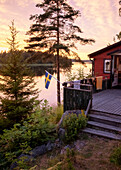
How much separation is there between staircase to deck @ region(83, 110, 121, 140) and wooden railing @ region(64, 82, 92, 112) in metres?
0.75

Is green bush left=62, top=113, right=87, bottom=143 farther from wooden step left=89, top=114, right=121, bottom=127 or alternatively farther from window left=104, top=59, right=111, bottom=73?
window left=104, top=59, right=111, bottom=73

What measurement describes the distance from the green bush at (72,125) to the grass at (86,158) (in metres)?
0.41

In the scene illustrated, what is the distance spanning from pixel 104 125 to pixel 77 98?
7.10ft

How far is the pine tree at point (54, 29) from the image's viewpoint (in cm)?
1755

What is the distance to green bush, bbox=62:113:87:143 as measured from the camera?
631 cm

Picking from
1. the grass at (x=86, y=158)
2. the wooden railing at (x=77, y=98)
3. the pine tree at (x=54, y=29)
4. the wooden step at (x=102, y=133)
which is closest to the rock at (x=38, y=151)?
the grass at (x=86, y=158)

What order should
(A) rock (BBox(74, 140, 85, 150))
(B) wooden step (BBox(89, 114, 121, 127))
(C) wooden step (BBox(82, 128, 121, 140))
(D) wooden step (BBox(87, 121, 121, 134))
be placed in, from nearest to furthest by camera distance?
(A) rock (BBox(74, 140, 85, 150)) → (C) wooden step (BBox(82, 128, 121, 140)) → (D) wooden step (BBox(87, 121, 121, 134)) → (B) wooden step (BBox(89, 114, 121, 127))

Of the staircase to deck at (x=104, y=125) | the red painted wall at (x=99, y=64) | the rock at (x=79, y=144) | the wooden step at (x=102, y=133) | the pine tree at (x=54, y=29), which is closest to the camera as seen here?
the rock at (x=79, y=144)

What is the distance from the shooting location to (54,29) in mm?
17062

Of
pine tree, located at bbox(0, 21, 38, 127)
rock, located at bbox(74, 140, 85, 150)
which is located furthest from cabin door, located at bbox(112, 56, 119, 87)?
rock, located at bbox(74, 140, 85, 150)

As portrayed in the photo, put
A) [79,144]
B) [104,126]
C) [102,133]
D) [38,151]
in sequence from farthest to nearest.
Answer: [104,126], [102,133], [38,151], [79,144]

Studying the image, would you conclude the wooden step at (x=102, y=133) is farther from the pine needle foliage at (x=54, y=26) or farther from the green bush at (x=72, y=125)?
the pine needle foliage at (x=54, y=26)

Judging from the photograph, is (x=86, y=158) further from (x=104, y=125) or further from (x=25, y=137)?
(x=25, y=137)

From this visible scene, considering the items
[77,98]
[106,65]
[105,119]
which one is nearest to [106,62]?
[106,65]
